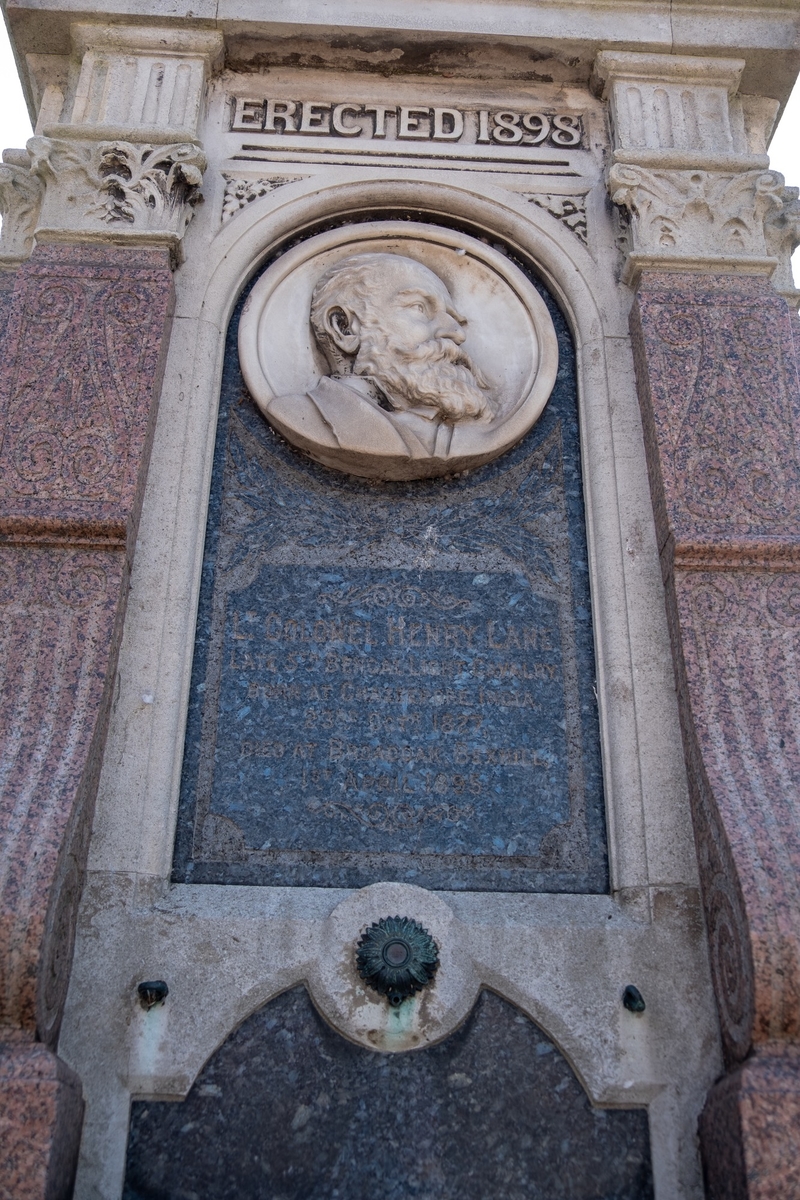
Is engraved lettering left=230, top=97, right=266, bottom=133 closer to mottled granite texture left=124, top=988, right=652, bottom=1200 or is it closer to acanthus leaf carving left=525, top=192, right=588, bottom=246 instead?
acanthus leaf carving left=525, top=192, right=588, bottom=246

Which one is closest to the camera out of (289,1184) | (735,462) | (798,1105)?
(798,1105)

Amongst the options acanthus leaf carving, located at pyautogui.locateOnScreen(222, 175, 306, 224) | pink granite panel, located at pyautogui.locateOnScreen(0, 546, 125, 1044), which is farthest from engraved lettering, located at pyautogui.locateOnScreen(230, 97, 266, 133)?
pink granite panel, located at pyautogui.locateOnScreen(0, 546, 125, 1044)

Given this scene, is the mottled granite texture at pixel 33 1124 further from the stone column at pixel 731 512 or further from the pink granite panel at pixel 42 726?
the stone column at pixel 731 512

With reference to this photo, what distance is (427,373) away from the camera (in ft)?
15.9

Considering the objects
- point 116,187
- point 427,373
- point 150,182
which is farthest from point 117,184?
point 427,373

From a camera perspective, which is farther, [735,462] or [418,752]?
[735,462]

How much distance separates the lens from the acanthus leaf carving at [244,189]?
17.3ft

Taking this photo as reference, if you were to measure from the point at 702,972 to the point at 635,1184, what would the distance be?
73 centimetres

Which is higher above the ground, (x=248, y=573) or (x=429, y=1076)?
(x=248, y=573)

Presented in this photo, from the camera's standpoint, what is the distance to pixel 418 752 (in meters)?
4.07

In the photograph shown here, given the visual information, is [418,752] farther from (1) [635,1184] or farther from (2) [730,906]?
(1) [635,1184]

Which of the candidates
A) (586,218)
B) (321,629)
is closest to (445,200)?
(586,218)

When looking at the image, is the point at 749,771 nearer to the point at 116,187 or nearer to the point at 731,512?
the point at 731,512

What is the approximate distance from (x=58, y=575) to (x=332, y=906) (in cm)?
166
